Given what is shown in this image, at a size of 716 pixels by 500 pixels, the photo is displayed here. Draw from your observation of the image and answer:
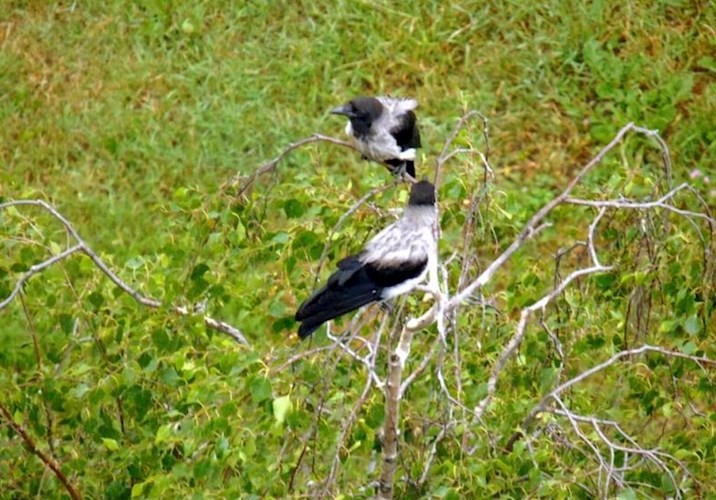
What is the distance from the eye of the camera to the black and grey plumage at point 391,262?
4.12 metres

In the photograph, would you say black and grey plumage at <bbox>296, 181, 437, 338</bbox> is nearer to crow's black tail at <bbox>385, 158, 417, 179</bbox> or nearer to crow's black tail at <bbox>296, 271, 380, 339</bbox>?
crow's black tail at <bbox>296, 271, 380, 339</bbox>

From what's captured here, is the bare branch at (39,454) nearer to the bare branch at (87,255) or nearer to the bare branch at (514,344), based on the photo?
the bare branch at (87,255)

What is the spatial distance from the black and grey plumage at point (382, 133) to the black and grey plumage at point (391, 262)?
4.75ft

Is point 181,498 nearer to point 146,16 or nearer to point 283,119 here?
point 283,119

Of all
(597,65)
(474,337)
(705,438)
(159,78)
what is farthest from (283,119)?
(705,438)

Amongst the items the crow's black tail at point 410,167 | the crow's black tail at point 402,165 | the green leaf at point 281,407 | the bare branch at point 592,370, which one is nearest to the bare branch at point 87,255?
the green leaf at point 281,407

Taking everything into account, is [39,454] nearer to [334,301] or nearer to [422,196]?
[334,301]

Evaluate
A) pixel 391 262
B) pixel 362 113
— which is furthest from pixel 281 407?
pixel 362 113

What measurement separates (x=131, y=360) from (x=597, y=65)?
513 cm

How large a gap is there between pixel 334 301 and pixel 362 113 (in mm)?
1987

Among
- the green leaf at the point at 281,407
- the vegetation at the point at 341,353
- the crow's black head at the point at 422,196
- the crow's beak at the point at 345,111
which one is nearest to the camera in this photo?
the green leaf at the point at 281,407

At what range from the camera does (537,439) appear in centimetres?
425

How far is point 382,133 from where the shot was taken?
5.85 metres

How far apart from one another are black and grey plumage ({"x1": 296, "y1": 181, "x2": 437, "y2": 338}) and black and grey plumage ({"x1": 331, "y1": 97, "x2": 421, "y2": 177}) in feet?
4.75
